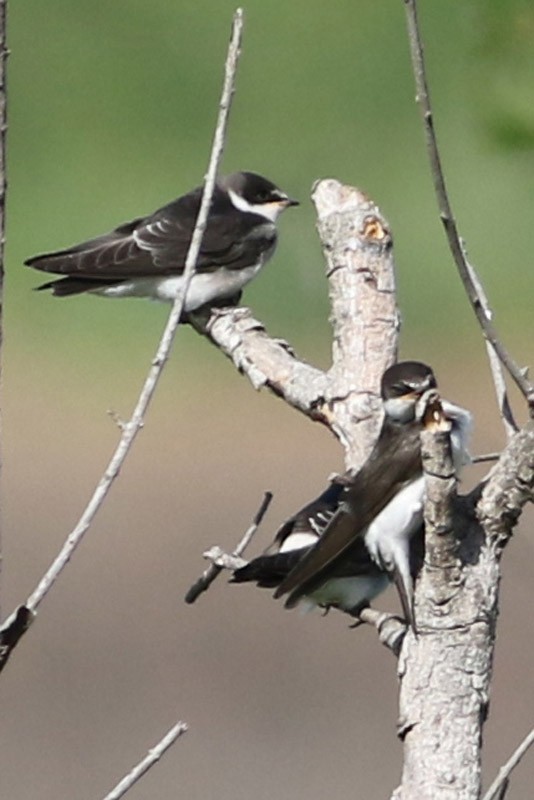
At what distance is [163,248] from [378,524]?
3.01 m

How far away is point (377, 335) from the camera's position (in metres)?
4.07

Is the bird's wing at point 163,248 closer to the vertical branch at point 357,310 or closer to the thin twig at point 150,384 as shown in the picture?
the vertical branch at point 357,310

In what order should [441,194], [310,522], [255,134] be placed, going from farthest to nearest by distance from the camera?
[255,134] → [310,522] → [441,194]

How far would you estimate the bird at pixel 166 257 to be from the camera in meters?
6.28

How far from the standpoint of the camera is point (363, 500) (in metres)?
3.66

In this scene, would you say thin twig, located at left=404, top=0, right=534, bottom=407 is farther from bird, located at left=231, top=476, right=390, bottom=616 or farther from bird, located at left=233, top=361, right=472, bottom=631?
bird, located at left=231, top=476, right=390, bottom=616

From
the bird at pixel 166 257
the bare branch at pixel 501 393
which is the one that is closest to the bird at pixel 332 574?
the bare branch at pixel 501 393

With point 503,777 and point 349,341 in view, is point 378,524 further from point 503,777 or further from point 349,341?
point 503,777

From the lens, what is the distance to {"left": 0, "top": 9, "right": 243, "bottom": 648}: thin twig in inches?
102

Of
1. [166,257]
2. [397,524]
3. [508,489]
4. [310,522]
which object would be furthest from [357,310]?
[166,257]

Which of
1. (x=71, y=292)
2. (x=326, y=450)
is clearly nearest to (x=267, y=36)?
(x=326, y=450)

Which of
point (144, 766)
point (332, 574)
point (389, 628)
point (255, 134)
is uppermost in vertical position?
point (255, 134)

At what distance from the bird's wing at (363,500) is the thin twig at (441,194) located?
Answer: 827 mm

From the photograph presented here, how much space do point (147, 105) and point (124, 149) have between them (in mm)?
707
